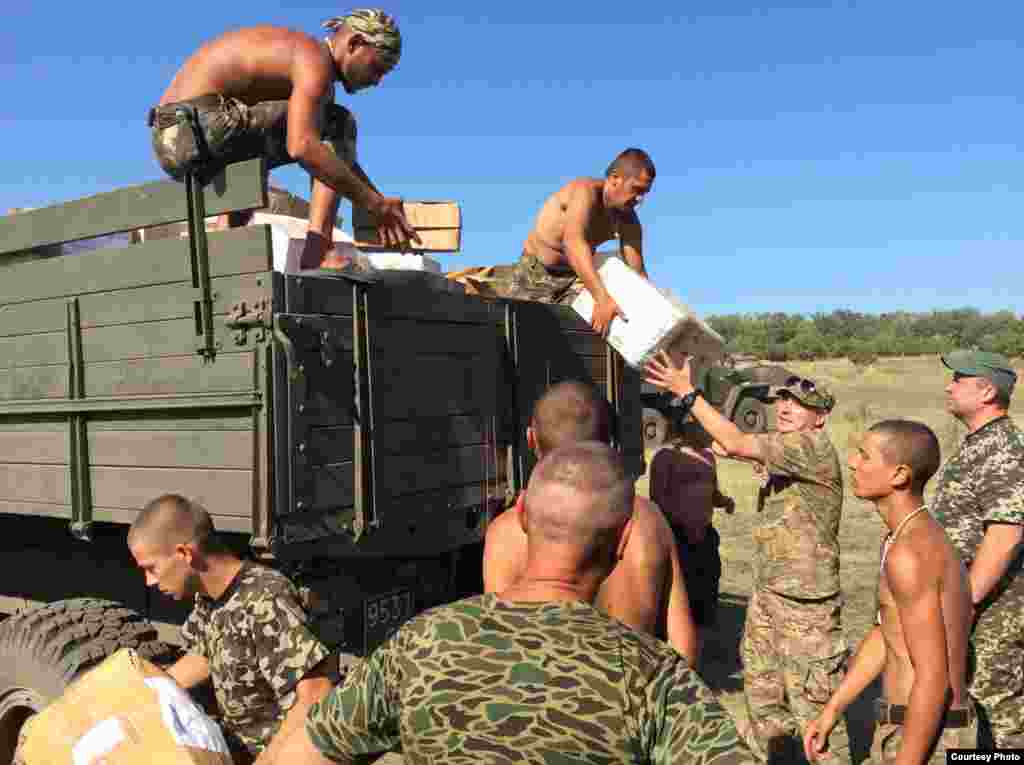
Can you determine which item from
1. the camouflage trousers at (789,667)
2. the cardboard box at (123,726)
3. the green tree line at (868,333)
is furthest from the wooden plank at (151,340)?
the green tree line at (868,333)

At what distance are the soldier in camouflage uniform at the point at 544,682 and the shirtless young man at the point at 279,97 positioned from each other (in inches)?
92.2

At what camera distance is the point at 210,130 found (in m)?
3.62

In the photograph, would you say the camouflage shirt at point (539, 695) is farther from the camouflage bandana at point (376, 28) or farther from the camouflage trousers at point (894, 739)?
the camouflage bandana at point (376, 28)

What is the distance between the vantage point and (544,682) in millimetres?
1463

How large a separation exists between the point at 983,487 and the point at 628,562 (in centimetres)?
195

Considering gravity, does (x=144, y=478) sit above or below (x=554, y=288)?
below

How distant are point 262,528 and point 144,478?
65 centimetres

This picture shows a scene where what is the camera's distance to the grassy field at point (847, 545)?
5.50 meters

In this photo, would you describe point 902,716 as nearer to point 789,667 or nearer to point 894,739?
point 894,739

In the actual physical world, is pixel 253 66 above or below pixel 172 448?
above

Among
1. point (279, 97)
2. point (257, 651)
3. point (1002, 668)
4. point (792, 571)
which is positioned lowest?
point (1002, 668)

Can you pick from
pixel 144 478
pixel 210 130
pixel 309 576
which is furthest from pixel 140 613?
pixel 210 130

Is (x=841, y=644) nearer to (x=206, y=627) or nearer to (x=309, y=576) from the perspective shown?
(x=309, y=576)

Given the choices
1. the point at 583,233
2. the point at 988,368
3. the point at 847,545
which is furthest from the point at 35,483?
the point at 847,545
